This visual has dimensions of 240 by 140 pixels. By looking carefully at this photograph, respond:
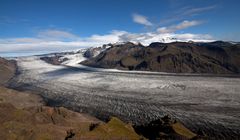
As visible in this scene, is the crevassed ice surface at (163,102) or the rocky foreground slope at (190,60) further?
the rocky foreground slope at (190,60)

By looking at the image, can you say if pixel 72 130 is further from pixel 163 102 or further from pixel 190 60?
pixel 190 60

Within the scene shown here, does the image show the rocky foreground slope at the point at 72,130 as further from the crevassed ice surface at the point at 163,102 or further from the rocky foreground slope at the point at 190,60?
the rocky foreground slope at the point at 190,60

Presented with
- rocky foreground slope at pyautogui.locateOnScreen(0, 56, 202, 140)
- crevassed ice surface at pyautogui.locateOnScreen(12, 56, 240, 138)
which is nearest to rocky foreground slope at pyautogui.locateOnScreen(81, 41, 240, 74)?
crevassed ice surface at pyautogui.locateOnScreen(12, 56, 240, 138)

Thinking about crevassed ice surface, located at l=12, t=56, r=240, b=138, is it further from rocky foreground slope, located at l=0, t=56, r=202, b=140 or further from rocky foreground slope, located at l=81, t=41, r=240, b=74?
rocky foreground slope, located at l=81, t=41, r=240, b=74

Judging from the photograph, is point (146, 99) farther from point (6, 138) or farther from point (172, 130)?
point (6, 138)

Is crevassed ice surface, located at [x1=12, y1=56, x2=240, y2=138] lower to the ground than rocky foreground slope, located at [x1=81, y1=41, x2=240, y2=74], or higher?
lower

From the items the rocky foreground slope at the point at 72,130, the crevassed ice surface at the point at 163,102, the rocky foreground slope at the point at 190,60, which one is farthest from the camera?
the rocky foreground slope at the point at 190,60

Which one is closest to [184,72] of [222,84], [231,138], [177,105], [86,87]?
[222,84]

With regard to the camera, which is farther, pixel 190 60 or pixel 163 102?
pixel 190 60

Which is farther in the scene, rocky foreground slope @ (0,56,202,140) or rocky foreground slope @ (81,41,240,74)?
rocky foreground slope @ (81,41,240,74)

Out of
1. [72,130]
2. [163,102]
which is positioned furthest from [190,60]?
[72,130]

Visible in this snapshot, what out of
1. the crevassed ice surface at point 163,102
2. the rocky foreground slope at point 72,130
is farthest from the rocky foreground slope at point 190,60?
the rocky foreground slope at point 72,130

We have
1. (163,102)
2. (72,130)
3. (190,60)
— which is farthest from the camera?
(190,60)
